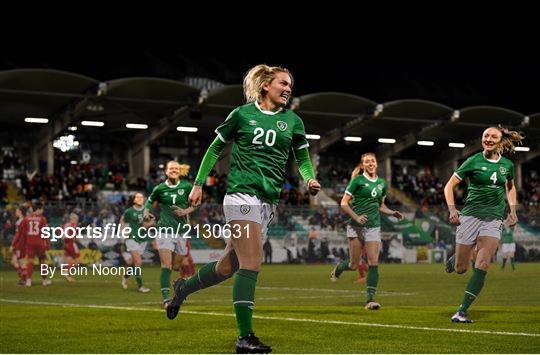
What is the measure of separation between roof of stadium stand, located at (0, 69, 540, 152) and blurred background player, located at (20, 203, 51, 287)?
56.4ft

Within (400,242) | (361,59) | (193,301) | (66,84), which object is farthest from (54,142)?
(193,301)

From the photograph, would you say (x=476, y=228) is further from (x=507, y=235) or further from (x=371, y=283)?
→ (x=507, y=235)

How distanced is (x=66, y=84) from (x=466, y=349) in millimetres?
32962

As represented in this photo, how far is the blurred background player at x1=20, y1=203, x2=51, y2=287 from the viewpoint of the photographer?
19.1 m

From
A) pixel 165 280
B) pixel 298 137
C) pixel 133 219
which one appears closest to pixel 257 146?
pixel 298 137

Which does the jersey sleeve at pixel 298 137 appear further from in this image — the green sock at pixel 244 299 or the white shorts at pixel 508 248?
the white shorts at pixel 508 248

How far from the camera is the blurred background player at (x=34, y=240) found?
62.8 feet

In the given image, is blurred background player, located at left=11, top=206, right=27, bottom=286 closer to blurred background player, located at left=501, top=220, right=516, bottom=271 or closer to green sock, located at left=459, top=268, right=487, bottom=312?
blurred background player, located at left=501, top=220, right=516, bottom=271

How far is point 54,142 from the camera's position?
45531 millimetres

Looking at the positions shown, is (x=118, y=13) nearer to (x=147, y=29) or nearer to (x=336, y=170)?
(x=147, y=29)

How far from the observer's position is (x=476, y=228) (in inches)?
468

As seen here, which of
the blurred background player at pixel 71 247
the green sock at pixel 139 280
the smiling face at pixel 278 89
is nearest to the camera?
A: the smiling face at pixel 278 89

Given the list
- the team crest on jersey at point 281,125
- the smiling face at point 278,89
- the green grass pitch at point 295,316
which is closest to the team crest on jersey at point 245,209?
the team crest on jersey at point 281,125

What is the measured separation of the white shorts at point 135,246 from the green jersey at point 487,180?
620 centimetres
